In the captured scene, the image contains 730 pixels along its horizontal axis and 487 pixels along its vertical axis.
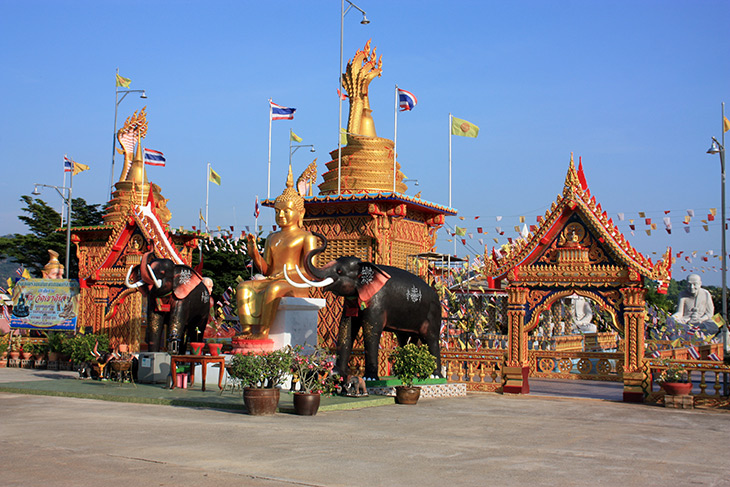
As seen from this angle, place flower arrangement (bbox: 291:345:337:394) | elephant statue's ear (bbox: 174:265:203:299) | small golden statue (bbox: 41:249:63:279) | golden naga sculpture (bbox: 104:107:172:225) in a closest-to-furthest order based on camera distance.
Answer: flower arrangement (bbox: 291:345:337:394) < elephant statue's ear (bbox: 174:265:203:299) < small golden statue (bbox: 41:249:63:279) < golden naga sculpture (bbox: 104:107:172:225)

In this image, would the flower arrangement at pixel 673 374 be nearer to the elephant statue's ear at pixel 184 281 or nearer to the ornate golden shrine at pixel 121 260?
the elephant statue's ear at pixel 184 281

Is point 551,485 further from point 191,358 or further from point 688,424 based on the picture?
point 191,358

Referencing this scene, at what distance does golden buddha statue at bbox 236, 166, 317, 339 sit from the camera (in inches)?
795

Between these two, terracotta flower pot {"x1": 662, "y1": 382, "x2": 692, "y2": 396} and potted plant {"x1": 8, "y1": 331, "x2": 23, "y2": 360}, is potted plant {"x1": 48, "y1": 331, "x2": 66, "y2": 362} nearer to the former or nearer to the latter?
potted plant {"x1": 8, "y1": 331, "x2": 23, "y2": 360}

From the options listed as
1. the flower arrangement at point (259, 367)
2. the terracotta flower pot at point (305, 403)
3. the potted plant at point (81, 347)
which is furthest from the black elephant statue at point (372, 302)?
the potted plant at point (81, 347)

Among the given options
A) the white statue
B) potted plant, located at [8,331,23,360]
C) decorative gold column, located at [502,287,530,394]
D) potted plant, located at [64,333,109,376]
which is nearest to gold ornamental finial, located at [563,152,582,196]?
decorative gold column, located at [502,287,530,394]

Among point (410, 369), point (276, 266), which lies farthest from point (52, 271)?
point (410, 369)

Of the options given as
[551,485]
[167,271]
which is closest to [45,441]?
[551,485]

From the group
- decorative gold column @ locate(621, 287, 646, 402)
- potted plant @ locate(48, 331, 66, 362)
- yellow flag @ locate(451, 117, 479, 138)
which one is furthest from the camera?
potted plant @ locate(48, 331, 66, 362)

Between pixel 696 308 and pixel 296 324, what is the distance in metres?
22.3

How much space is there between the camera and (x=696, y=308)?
3556cm

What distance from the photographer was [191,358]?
18.0 meters

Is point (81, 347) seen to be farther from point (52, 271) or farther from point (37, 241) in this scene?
point (37, 241)

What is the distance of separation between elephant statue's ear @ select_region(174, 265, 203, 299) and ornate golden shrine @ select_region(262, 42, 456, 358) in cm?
315
